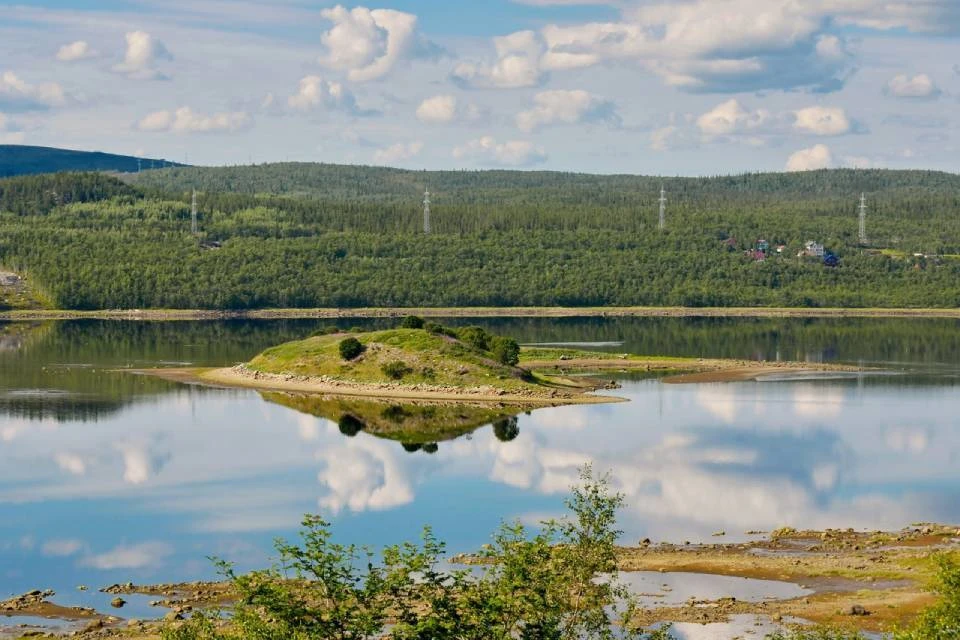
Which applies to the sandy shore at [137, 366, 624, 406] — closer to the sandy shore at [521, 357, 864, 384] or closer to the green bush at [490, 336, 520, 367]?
the green bush at [490, 336, 520, 367]

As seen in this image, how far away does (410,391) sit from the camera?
445ft

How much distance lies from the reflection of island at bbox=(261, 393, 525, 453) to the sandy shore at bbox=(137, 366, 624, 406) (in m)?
2.51

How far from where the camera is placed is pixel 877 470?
97.6 m

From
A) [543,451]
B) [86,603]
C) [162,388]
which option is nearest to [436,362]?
[162,388]

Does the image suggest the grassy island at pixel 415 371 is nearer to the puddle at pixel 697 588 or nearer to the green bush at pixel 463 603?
the puddle at pixel 697 588

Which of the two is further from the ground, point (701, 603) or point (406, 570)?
point (406, 570)

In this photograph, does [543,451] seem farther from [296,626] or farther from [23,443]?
[296,626]

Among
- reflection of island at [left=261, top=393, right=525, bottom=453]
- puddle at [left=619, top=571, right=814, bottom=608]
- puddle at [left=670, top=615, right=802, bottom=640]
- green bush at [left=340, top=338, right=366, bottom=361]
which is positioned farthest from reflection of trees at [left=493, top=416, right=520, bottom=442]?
puddle at [left=670, top=615, right=802, bottom=640]

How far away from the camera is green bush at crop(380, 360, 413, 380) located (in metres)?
139

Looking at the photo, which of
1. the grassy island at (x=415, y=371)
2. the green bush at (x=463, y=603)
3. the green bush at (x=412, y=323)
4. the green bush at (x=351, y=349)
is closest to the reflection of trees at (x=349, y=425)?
the grassy island at (x=415, y=371)

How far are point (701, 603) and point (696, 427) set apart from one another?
58.1m

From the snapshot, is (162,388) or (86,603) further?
(162,388)

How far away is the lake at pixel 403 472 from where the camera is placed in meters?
75.1

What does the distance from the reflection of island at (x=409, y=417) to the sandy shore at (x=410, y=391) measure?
8.24 ft
